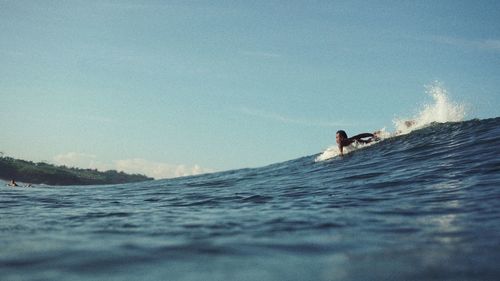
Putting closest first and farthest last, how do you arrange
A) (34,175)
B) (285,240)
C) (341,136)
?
(285,240), (341,136), (34,175)

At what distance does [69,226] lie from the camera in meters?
5.01

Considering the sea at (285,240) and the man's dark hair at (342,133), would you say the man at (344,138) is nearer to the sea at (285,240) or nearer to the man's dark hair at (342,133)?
the man's dark hair at (342,133)

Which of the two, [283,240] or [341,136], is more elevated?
[341,136]

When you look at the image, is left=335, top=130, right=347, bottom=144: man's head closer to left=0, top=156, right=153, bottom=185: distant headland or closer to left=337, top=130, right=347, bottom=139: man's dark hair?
left=337, top=130, right=347, bottom=139: man's dark hair

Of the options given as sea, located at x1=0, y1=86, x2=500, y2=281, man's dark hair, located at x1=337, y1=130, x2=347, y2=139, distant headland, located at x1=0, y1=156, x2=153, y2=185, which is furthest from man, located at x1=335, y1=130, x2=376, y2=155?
distant headland, located at x1=0, y1=156, x2=153, y2=185

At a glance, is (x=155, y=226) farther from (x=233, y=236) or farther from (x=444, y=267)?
(x=444, y=267)

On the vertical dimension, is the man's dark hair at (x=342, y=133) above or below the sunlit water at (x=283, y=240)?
above

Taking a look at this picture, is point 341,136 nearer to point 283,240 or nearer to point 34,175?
point 283,240

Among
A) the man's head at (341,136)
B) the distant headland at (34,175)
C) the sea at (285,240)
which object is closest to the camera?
the sea at (285,240)

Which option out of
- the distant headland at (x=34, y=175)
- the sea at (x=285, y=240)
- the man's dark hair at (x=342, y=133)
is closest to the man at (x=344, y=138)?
the man's dark hair at (x=342, y=133)

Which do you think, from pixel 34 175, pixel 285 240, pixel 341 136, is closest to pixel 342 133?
pixel 341 136

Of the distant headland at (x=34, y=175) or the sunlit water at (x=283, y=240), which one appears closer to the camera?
the sunlit water at (x=283, y=240)

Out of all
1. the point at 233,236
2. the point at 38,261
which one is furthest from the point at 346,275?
the point at 38,261

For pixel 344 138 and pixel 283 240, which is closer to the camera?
pixel 283 240
